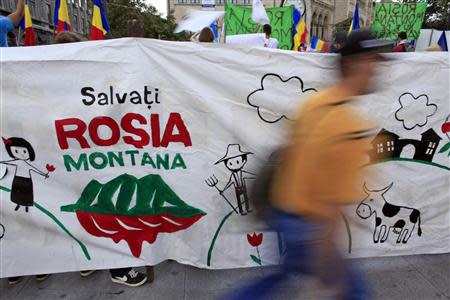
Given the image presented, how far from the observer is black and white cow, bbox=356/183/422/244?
9.50 feet

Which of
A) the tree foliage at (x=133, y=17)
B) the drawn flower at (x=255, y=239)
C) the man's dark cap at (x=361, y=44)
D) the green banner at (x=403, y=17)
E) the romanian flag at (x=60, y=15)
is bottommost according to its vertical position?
the drawn flower at (x=255, y=239)

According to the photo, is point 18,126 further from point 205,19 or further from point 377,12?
point 377,12

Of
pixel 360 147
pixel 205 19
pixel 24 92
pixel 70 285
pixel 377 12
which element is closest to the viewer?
pixel 360 147

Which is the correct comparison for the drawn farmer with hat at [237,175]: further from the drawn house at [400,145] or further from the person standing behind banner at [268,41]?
the person standing behind banner at [268,41]

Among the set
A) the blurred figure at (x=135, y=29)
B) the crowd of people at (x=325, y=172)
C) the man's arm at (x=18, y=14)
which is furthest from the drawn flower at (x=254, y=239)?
the man's arm at (x=18, y=14)

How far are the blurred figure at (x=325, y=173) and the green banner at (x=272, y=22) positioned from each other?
22.5ft

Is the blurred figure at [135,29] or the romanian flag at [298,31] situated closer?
the blurred figure at [135,29]

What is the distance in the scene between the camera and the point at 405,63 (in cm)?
279

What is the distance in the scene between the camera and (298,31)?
8133 mm

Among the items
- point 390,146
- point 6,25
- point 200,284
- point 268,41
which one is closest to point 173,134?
point 200,284

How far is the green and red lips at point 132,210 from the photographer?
263cm

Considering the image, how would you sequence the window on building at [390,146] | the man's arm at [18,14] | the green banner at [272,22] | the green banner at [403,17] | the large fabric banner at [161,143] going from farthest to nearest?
the green banner at [403,17] → the green banner at [272,22] → the man's arm at [18,14] → the window on building at [390,146] → the large fabric banner at [161,143]

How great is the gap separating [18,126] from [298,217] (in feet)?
6.61

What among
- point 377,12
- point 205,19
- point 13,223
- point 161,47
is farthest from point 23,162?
point 377,12
